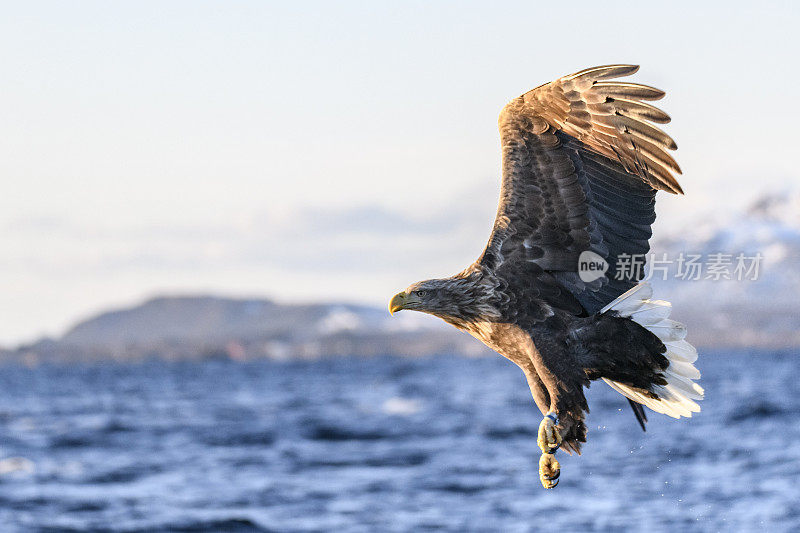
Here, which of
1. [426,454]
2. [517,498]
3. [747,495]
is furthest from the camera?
[426,454]

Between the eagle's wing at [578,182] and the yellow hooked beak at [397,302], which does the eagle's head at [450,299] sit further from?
the eagle's wing at [578,182]

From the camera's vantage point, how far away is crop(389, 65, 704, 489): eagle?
20.5 ft

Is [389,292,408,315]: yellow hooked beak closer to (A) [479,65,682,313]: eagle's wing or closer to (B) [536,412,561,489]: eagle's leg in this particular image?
(A) [479,65,682,313]: eagle's wing

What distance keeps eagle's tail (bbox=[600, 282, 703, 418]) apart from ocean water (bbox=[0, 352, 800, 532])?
19.0 meters

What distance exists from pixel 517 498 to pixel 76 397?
76196mm

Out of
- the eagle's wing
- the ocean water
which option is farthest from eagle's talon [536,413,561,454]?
the ocean water

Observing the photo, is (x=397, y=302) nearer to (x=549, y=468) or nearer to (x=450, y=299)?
(x=450, y=299)

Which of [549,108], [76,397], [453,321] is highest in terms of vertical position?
[549,108]

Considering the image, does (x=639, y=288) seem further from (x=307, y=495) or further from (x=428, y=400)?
(x=428, y=400)

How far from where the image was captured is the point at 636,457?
125 feet

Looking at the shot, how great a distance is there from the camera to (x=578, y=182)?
6.45 metres

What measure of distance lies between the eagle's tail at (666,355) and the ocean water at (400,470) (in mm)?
18993

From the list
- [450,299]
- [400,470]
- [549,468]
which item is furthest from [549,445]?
[400,470]

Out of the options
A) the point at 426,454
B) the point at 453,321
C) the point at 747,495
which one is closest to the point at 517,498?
the point at 747,495
